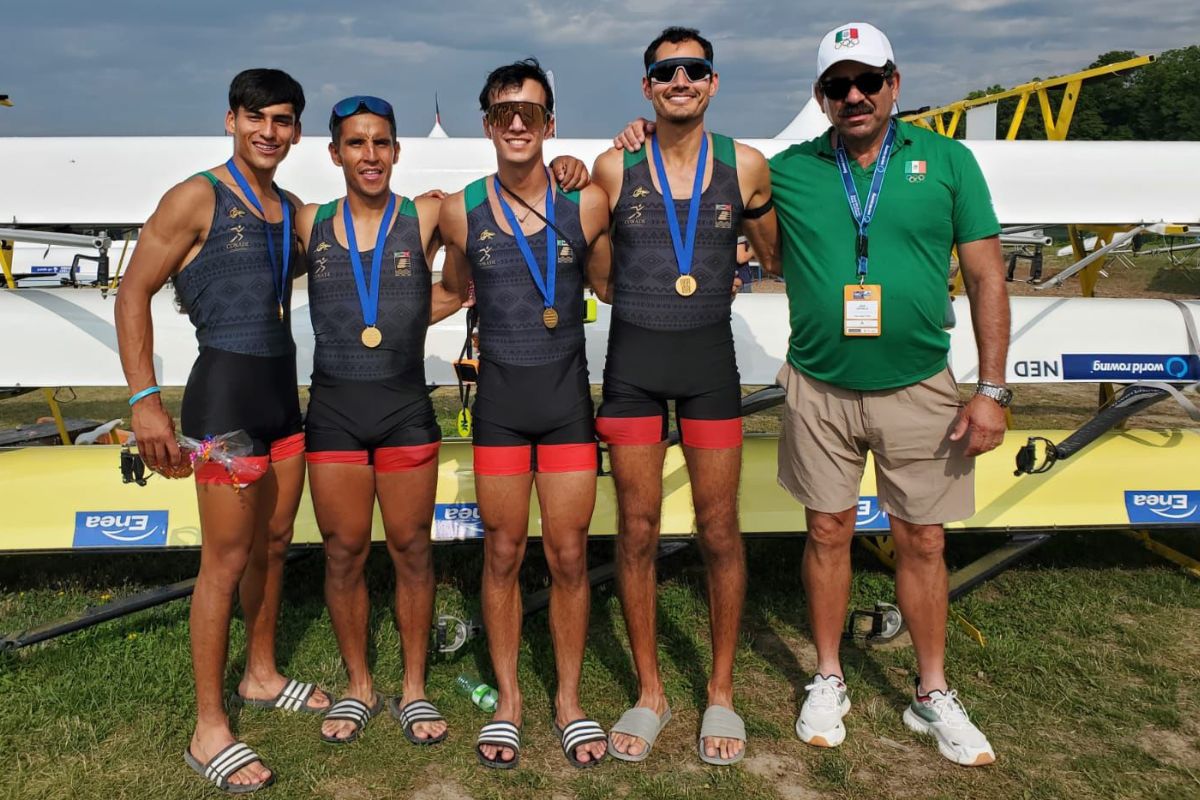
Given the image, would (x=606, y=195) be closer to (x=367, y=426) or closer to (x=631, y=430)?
(x=631, y=430)

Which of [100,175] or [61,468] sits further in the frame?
[100,175]

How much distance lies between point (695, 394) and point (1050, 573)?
2.99 m

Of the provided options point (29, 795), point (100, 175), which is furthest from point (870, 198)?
point (100, 175)

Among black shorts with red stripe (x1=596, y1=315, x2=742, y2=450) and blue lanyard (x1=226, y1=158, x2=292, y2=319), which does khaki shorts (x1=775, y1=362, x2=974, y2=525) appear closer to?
black shorts with red stripe (x1=596, y1=315, x2=742, y2=450)

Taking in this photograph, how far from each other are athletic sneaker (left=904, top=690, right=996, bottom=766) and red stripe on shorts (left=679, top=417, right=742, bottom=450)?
1.26 m

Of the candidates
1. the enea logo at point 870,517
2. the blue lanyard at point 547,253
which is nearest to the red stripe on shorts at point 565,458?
the blue lanyard at point 547,253

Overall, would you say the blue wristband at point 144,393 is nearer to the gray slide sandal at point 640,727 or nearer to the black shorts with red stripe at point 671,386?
the black shorts with red stripe at point 671,386

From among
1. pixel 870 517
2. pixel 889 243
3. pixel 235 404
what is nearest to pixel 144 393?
pixel 235 404

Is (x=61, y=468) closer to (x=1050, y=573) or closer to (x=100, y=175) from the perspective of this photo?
(x=100, y=175)

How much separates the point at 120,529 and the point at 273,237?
2.05m

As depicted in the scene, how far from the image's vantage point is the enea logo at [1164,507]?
4.70m

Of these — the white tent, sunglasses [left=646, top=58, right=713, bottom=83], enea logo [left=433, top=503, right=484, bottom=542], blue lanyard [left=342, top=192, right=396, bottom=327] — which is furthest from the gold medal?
the white tent

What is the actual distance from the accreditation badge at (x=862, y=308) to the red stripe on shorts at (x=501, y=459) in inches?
48.8

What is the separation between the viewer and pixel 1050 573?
5121mm
